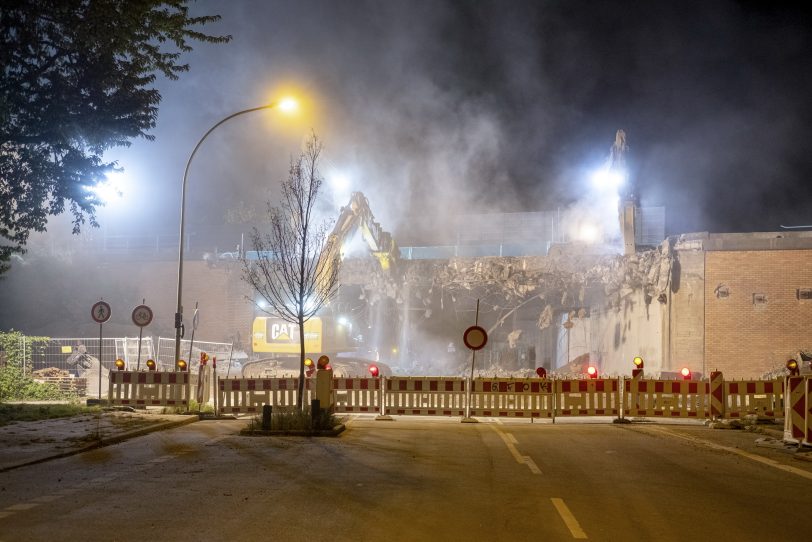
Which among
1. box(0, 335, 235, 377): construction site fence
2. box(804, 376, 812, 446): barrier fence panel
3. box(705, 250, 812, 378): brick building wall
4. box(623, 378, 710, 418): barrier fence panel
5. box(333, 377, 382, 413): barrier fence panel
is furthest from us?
box(0, 335, 235, 377): construction site fence

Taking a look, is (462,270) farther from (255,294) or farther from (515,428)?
(515,428)

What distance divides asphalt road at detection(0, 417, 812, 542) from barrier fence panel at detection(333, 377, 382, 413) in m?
4.02

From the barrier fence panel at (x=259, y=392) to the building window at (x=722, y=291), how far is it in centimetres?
1486

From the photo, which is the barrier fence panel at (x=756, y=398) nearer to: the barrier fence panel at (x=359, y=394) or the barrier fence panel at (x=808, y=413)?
the barrier fence panel at (x=808, y=413)

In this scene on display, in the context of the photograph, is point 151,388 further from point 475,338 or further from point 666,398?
point 666,398

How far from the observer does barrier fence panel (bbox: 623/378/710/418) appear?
16.8 meters

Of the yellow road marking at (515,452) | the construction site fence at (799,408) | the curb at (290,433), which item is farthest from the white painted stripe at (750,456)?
the curb at (290,433)

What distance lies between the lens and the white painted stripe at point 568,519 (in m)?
6.14

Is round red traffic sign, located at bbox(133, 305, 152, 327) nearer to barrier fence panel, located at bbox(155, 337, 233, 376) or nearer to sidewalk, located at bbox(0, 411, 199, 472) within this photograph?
sidewalk, located at bbox(0, 411, 199, 472)

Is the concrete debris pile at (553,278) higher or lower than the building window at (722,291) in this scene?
higher

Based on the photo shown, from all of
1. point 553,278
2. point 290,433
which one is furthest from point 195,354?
point 290,433

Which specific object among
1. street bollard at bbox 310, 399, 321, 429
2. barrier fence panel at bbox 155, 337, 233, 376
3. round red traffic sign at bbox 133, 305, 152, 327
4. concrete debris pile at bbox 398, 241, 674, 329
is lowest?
barrier fence panel at bbox 155, 337, 233, 376

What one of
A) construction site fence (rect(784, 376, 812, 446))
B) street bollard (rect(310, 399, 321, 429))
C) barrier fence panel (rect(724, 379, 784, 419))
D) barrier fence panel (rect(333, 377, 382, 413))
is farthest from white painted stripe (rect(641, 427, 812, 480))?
street bollard (rect(310, 399, 321, 429))

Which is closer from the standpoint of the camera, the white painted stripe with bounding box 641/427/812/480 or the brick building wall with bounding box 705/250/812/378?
the white painted stripe with bounding box 641/427/812/480
